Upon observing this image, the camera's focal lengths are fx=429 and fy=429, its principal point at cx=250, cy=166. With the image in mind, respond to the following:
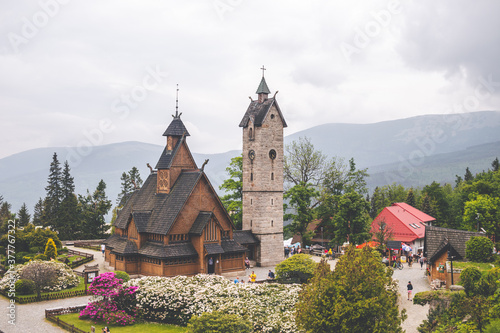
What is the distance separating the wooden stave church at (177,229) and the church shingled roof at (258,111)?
7.15 metres

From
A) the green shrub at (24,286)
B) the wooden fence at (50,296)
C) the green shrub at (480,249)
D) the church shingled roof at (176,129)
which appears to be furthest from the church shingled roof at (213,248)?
the green shrub at (480,249)

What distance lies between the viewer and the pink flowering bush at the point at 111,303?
947 inches

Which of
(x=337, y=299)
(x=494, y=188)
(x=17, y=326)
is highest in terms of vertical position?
(x=494, y=188)

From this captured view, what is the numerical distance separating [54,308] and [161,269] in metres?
8.85

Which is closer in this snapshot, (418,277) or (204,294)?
(204,294)

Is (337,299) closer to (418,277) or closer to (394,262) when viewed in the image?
(418,277)

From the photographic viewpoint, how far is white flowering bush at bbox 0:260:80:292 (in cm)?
2934

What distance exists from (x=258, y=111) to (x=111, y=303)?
25.0 m

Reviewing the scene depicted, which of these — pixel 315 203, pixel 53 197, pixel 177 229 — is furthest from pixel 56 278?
pixel 315 203

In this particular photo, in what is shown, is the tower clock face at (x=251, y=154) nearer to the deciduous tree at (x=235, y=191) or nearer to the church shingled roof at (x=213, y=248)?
the deciduous tree at (x=235, y=191)

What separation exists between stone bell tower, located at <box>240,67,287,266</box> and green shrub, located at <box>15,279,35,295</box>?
20.0 m

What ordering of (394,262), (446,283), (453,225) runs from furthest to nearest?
(453,225), (394,262), (446,283)

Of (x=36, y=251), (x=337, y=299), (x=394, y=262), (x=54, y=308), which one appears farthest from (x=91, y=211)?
(x=337, y=299)

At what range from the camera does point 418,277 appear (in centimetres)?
3506
